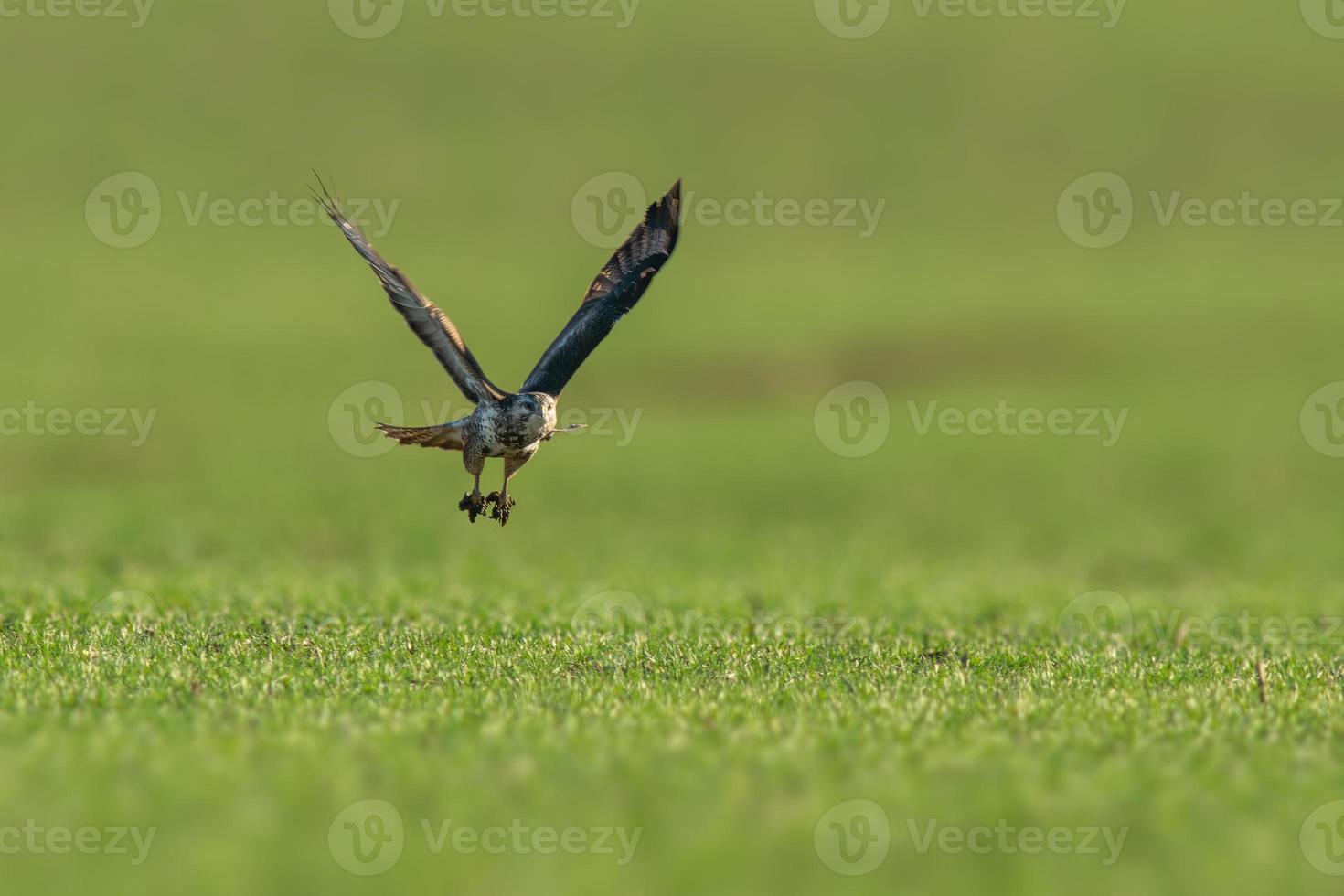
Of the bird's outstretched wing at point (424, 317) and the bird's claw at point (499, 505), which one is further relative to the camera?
the bird's claw at point (499, 505)

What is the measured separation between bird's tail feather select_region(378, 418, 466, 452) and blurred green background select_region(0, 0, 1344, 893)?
6.99 feet

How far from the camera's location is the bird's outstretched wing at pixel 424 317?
37.6ft

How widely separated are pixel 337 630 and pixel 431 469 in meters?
24.5

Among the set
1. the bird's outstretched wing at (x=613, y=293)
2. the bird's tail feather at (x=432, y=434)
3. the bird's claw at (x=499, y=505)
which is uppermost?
the bird's outstretched wing at (x=613, y=293)

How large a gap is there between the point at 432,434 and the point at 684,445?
26479mm

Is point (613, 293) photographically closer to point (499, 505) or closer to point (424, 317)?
point (424, 317)

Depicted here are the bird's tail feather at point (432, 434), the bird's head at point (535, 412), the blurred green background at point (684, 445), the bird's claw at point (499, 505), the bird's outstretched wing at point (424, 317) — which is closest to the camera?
the blurred green background at point (684, 445)

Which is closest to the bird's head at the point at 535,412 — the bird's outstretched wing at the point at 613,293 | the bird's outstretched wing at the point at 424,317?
the bird's outstretched wing at the point at 424,317

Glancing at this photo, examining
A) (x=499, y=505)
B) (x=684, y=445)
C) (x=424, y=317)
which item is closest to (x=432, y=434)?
(x=499, y=505)

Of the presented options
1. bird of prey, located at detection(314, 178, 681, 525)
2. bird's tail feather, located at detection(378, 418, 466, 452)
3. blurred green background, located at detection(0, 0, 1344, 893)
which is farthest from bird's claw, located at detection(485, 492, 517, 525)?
blurred green background, located at detection(0, 0, 1344, 893)

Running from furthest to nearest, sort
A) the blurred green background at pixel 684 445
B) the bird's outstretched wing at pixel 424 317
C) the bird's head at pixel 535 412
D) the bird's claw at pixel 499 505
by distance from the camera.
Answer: the bird's claw at pixel 499 505 < the bird's head at pixel 535 412 < the bird's outstretched wing at pixel 424 317 < the blurred green background at pixel 684 445

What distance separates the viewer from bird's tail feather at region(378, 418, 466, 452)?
40.2ft

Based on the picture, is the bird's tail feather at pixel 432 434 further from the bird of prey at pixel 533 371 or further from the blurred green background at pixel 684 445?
the blurred green background at pixel 684 445

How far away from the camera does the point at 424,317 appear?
11.6m
